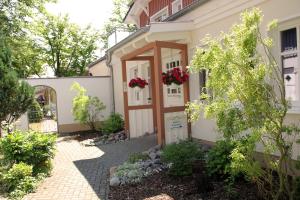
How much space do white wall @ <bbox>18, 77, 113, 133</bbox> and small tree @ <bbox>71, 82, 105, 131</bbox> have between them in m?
0.88

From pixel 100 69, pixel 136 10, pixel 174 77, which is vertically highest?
pixel 136 10

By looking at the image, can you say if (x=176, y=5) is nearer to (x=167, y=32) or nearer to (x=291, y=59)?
(x=167, y=32)

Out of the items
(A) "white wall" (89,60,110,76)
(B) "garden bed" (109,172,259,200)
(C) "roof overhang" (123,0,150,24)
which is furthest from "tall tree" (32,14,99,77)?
(B) "garden bed" (109,172,259,200)

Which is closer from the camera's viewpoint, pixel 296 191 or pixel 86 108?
pixel 296 191

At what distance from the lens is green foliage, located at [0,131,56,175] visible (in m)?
7.47

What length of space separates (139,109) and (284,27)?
657 cm

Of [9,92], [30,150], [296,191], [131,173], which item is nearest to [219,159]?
[296,191]

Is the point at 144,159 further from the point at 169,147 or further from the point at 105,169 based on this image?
the point at 169,147

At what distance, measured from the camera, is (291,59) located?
19.3ft

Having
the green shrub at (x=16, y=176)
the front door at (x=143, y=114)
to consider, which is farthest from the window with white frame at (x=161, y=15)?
the green shrub at (x=16, y=176)

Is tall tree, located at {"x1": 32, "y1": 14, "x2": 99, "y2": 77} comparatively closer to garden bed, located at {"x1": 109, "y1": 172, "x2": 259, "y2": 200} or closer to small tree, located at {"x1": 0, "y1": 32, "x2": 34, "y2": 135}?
small tree, located at {"x1": 0, "y1": 32, "x2": 34, "y2": 135}

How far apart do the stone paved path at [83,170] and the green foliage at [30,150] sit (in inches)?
16.5

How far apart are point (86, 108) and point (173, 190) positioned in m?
9.56

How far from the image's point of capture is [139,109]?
1171cm
